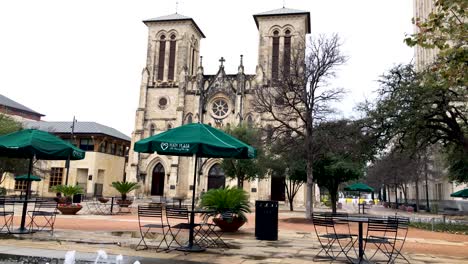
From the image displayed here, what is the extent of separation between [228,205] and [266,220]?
5.22 feet

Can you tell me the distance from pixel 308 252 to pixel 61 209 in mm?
14365

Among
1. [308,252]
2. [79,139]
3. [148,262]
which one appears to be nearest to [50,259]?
[148,262]

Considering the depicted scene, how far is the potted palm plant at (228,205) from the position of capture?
12.5 metres

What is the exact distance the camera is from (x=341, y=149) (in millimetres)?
20250

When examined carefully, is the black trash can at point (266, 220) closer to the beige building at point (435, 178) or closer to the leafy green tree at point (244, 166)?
the leafy green tree at point (244, 166)

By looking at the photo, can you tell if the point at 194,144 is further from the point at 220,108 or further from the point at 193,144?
the point at 220,108

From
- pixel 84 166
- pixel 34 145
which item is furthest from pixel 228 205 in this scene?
pixel 84 166

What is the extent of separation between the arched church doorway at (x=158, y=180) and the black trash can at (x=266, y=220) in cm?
3767

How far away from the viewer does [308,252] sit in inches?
374

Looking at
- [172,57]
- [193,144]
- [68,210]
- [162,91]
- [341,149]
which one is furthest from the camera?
[172,57]

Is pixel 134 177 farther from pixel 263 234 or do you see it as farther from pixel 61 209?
pixel 263 234

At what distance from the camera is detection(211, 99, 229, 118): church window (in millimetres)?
48844

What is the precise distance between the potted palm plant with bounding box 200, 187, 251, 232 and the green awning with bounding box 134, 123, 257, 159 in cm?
353

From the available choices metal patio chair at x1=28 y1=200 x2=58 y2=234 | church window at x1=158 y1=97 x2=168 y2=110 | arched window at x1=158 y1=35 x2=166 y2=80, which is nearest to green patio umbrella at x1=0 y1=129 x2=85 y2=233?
metal patio chair at x1=28 y1=200 x2=58 y2=234
